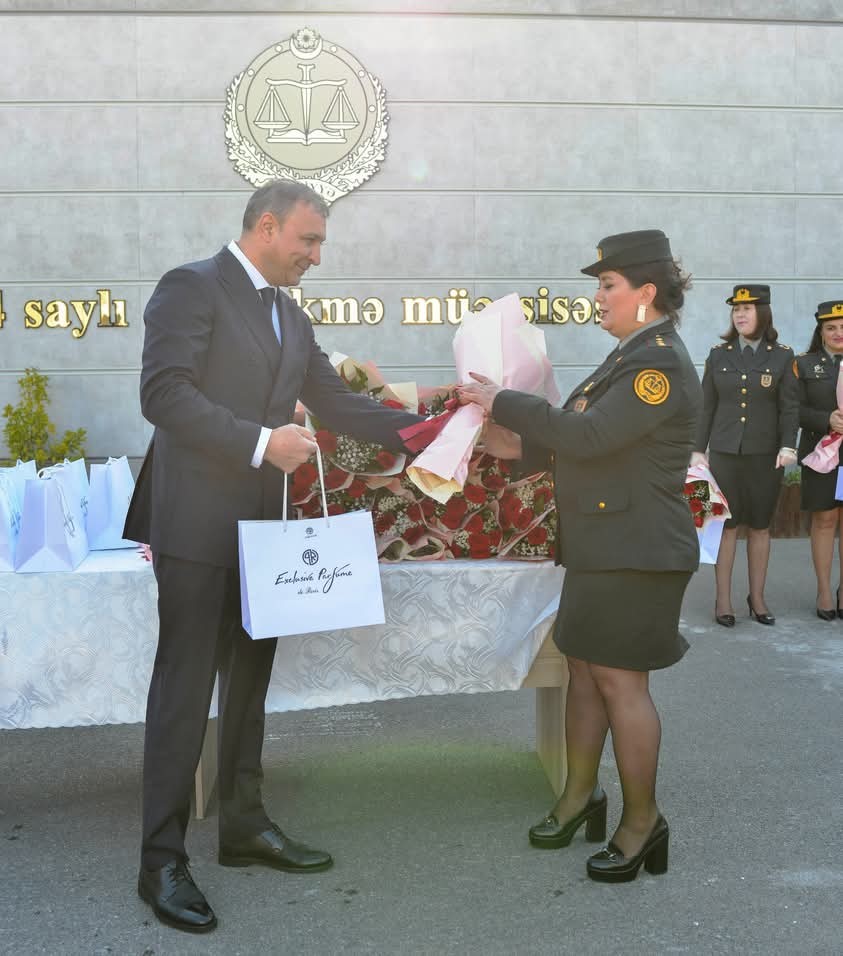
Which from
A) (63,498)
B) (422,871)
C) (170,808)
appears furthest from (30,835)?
(422,871)

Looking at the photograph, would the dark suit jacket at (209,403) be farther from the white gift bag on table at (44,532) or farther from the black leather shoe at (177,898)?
the black leather shoe at (177,898)

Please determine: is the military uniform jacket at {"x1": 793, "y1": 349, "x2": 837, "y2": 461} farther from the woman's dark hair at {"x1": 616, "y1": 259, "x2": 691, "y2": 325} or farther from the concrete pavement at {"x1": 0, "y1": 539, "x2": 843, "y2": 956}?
the woman's dark hair at {"x1": 616, "y1": 259, "x2": 691, "y2": 325}

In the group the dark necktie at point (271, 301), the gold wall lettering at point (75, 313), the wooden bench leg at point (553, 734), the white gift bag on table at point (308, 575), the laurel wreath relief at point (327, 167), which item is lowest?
the wooden bench leg at point (553, 734)

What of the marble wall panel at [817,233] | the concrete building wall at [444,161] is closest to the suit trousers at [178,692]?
the concrete building wall at [444,161]

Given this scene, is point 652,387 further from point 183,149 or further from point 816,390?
point 183,149

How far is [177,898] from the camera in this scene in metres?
2.68

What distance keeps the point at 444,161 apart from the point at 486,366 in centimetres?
650

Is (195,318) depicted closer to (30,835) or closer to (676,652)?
(676,652)

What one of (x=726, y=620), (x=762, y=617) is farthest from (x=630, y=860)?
(x=762, y=617)

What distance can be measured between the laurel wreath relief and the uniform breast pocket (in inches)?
267

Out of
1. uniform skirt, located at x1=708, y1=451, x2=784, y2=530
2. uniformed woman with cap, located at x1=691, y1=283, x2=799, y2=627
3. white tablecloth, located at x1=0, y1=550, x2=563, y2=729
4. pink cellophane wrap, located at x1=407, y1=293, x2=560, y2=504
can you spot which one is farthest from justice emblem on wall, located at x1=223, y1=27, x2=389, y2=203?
white tablecloth, located at x1=0, y1=550, x2=563, y2=729

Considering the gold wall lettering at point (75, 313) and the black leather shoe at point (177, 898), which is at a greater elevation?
the gold wall lettering at point (75, 313)

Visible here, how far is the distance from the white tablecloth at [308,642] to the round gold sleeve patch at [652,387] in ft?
2.74

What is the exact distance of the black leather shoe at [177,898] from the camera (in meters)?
2.64
